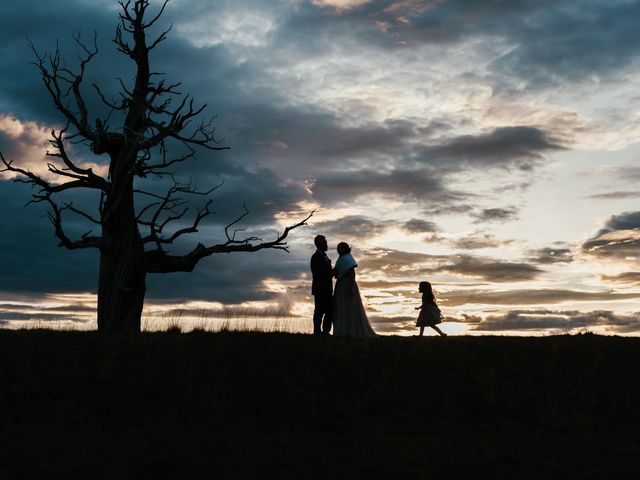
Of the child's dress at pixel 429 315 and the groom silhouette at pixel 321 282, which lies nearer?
the groom silhouette at pixel 321 282

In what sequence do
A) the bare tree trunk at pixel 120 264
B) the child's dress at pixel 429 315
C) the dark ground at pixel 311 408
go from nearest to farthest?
the dark ground at pixel 311 408 → the child's dress at pixel 429 315 → the bare tree trunk at pixel 120 264

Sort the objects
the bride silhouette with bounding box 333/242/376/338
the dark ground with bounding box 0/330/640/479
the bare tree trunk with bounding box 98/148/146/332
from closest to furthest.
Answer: the dark ground with bounding box 0/330/640/479
the bride silhouette with bounding box 333/242/376/338
the bare tree trunk with bounding box 98/148/146/332

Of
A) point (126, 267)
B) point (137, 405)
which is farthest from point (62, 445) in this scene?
point (126, 267)

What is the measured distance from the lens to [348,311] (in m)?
21.0

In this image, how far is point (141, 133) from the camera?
83.0ft

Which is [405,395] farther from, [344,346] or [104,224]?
[104,224]

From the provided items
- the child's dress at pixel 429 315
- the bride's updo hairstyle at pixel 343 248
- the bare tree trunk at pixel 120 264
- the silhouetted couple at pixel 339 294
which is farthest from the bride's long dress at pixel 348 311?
the bare tree trunk at pixel 120 264

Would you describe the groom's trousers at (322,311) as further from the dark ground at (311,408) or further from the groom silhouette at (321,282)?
the dark ground at (311,408)

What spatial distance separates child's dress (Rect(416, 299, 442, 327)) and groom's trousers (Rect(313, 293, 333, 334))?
4258 millimetres

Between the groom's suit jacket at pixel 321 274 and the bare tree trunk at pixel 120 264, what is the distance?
7.13 m

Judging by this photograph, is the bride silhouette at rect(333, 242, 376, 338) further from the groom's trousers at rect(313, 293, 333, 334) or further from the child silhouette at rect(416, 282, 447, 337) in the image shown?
the child silhouette at rect(416, 282, 447, 337)

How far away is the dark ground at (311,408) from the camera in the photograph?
10195 mm

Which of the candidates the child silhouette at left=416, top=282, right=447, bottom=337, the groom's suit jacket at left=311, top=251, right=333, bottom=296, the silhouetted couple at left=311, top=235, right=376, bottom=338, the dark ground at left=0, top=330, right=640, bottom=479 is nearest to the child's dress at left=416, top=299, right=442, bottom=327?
the child silhouette at left=416, top=282, right=447, bottom=337

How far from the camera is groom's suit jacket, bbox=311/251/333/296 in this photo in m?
21.1
